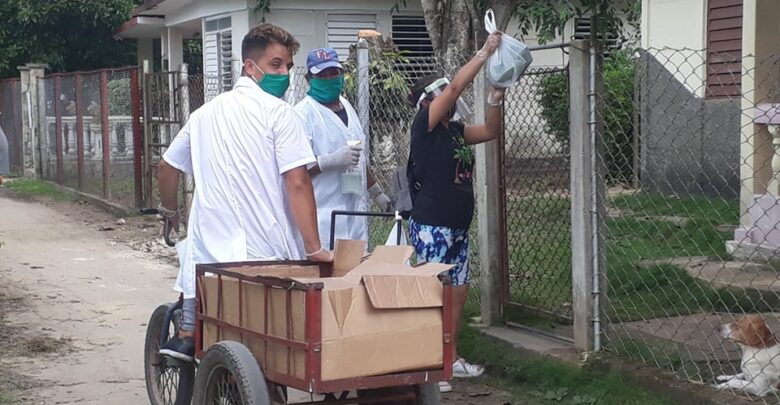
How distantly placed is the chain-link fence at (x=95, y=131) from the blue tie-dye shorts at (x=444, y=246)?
876 centimetres

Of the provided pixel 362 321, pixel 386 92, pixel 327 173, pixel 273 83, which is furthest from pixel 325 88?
pixel 386 92

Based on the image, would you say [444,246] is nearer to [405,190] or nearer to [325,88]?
[405,190]

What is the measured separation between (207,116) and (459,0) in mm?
5884

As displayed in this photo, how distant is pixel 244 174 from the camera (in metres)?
4.85

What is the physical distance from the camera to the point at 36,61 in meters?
24.3

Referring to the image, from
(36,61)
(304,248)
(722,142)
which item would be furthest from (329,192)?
(36,61)

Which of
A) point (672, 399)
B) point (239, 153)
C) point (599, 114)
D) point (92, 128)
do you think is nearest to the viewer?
point (239, 153)

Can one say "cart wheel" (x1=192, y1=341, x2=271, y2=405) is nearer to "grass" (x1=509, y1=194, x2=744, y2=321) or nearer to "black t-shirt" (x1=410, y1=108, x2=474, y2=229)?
"black t-shirt" (x1=410, y1=108, x2=474, y2=229)

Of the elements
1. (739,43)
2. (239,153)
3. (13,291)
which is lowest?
(13,291)

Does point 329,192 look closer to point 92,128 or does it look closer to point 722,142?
point 722,142

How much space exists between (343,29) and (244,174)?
42.9 ft

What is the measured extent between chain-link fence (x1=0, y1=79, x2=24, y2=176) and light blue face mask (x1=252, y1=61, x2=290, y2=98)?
17796 millimetres

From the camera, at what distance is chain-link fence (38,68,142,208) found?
1449 cm

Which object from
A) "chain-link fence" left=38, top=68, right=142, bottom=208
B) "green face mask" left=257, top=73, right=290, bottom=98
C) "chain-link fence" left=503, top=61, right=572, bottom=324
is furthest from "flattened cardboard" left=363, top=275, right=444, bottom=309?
"chain-link fence" left=38, top=68, right=142, bottom=208
